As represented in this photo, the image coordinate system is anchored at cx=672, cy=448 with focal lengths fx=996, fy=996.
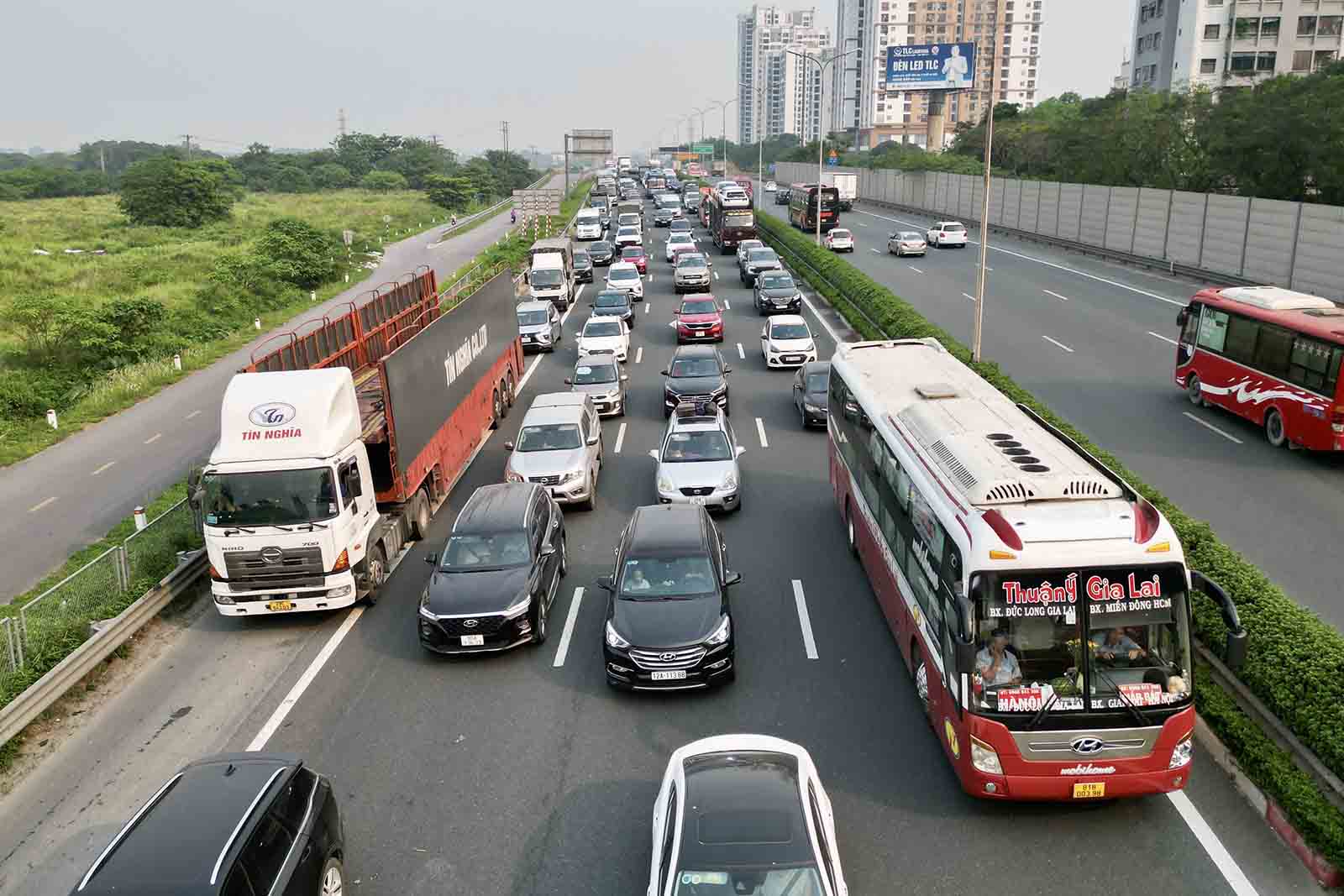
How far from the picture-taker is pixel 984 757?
363 inches

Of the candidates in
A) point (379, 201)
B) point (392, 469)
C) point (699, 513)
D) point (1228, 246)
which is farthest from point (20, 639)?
point (379, 201)

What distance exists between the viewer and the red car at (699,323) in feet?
110

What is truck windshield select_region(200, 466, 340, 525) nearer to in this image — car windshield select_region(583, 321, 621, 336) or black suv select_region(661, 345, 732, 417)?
black suv select_region(661, 345, 732, 417)

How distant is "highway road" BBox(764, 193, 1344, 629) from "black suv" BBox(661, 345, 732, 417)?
7.99m

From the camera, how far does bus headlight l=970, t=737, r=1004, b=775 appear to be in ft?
30.1

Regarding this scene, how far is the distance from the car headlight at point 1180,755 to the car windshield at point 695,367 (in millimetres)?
17004

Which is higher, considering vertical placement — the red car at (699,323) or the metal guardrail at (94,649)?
the red car at (699,323)

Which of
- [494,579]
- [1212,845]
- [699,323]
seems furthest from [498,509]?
Answer: [699,323]

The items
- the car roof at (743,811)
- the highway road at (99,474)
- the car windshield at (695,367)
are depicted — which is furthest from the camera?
the car windshield at (695,367)

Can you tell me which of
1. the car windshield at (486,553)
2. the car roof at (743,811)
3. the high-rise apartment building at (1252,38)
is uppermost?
the high-rise apartment building at (1252,38)

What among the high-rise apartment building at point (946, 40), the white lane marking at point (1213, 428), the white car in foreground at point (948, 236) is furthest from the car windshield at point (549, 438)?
the high-rise apartment building at point (946, 40)

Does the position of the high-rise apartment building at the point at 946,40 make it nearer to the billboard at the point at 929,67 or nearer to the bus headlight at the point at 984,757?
the billboard at the point at 929,67

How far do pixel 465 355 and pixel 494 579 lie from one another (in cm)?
902

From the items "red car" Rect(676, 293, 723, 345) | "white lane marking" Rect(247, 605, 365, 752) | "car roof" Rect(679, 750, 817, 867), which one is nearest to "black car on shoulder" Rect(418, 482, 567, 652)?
"white lane marking" Rect(247, 605, 365, 752)
